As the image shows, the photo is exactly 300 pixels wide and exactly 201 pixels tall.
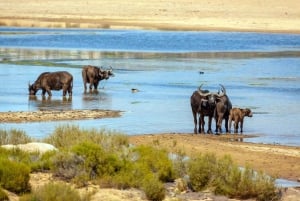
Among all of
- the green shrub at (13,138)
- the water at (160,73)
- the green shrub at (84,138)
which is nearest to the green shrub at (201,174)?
the green shrub at (84,138)

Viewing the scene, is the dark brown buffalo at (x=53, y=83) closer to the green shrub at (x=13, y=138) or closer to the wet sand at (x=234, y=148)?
the wet sand at (x=234, y=148)

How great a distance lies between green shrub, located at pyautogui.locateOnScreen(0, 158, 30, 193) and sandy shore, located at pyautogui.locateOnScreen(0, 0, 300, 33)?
5775 centimetres

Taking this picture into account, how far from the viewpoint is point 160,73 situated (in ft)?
119

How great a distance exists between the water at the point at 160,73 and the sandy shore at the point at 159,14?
6837 millimetres

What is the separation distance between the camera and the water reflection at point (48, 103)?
2470cm

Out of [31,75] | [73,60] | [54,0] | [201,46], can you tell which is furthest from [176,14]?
[31,75]

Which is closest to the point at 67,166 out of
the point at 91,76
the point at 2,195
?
the point at 2,195

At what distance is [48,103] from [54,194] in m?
16.2

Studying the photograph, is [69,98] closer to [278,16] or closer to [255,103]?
[255,103]

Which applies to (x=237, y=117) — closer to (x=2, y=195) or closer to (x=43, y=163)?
(x=43, y=163)

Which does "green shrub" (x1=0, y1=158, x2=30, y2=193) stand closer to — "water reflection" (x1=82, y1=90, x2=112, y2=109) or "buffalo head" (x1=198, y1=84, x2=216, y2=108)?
"buffalo head" (x1=198, y1=84, x2=216, y2=108)

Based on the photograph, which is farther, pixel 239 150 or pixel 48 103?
pixel 48 103

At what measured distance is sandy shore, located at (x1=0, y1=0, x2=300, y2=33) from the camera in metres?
72.4

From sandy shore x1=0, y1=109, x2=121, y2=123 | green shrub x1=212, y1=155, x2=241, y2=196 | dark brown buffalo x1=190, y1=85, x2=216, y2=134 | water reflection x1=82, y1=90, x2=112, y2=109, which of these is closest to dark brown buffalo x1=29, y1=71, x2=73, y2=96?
water reflection x1=82, y1=90, x2=112, y2=109
